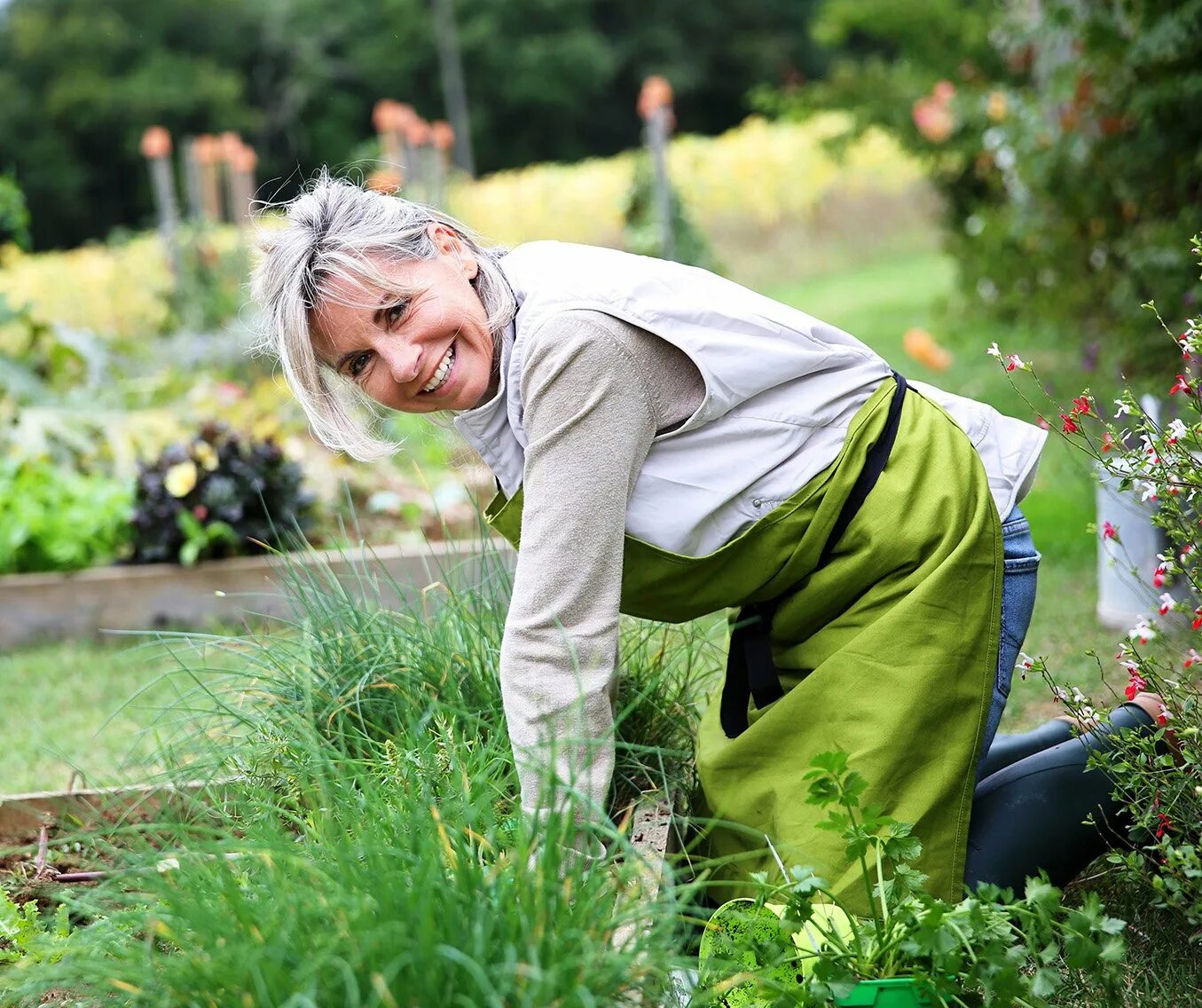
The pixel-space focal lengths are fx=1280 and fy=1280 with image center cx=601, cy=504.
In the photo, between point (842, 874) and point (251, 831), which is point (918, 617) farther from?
point (251, 831)

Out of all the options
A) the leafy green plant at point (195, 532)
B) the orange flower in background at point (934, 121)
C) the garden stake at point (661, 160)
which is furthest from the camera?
the orange flower in background at point (934, 121)

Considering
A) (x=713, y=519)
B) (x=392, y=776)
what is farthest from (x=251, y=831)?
(x=713, y=519)

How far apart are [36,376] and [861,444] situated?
20.3ft

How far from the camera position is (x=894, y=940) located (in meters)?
1.65

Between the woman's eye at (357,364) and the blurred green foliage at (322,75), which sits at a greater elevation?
the woman's eye at (357,364)

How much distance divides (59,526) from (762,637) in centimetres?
390

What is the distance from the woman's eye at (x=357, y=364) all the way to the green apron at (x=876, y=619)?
33 centimetres

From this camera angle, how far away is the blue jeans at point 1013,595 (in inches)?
84.2

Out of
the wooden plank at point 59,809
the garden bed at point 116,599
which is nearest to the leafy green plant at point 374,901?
the wooden plank at point 59,809

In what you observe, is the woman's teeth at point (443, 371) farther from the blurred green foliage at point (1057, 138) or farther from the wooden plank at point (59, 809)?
the blurred green foliage at point (1057, 138)

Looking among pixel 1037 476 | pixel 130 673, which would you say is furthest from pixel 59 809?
pixel 1037 476

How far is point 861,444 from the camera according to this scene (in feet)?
6.70

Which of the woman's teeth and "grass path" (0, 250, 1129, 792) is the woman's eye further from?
"grass path" (0, 250, 1129, 792)

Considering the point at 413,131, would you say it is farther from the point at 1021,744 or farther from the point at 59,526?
the point at 1021,744
